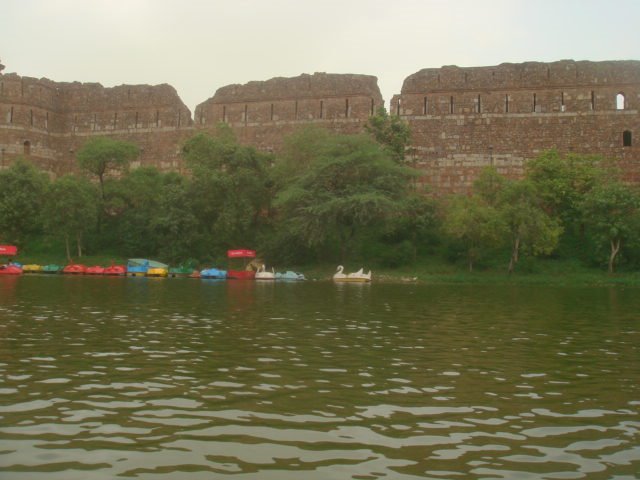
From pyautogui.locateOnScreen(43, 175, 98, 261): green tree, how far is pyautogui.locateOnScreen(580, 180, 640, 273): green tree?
2131 cm

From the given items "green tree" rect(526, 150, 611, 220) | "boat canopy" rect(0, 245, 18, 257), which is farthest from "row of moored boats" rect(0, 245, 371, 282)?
"green tree" rect(526, 150, 611, 220)

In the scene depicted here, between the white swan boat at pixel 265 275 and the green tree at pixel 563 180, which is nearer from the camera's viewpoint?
the white swan boat at pixel 265 275

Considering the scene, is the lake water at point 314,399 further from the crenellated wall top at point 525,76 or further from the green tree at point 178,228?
the crenellated wall top at point 525,76

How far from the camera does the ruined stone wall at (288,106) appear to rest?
37.2 meters

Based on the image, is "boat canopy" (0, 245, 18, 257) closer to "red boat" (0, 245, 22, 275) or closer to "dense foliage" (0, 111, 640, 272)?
"red boat" (0, 245, 22, 275)

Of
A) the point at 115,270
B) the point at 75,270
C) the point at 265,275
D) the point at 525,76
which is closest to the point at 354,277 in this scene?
the point at 265,275

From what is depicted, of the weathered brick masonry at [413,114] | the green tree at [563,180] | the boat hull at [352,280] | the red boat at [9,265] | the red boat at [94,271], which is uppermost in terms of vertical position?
the weathered brick masonry at [413,114]

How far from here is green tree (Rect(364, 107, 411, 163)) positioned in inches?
1314

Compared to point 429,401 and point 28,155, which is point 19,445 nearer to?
point 429,401

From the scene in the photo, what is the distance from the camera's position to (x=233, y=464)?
169 inches

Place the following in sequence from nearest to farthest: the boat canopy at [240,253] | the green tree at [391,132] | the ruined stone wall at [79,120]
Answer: the boat canopy at [240,253] → the green tree at [391,132] → the ruined stone wall at [79,120]

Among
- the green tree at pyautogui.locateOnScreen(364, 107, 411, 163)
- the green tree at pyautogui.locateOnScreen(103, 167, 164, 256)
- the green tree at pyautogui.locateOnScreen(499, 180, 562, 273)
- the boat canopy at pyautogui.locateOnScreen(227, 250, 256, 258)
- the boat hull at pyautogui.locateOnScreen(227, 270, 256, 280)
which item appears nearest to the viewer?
the green tree at pyautogui.locateOnScreen(499, 180, 562, 273)

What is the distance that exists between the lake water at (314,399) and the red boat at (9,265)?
18.2 meters

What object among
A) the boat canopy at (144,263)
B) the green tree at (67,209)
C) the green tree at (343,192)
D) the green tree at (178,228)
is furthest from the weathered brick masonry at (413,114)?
the boat canopy at (144,263)
